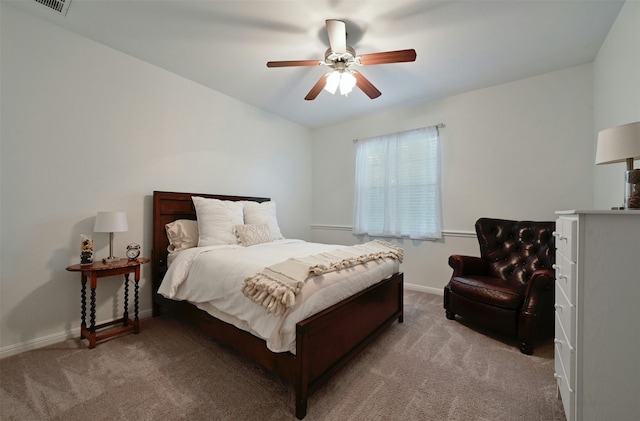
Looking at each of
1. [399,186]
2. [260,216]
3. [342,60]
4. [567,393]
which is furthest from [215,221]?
[567,393]

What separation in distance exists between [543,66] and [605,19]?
66cm

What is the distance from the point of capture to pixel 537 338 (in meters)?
2.00

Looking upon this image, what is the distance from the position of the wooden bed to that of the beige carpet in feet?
0.49

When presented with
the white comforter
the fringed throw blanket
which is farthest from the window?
the fringed throw blanket

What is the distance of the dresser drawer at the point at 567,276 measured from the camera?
1088 millimetres

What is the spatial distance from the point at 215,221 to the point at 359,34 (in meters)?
2.28

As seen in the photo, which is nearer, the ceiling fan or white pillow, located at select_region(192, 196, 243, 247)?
the ceiling fan

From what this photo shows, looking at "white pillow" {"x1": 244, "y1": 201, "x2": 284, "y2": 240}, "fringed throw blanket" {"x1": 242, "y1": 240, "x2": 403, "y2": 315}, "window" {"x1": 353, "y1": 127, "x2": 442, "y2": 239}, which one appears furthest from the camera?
"window" {"x1": 353, "y1": 127, "x2": 442, "y2": 239}

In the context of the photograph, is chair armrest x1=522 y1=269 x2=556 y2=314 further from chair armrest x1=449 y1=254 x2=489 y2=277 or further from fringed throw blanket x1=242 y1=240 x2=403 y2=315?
fringed throw blanket x1=242 y1=240 x2=403 y2=315

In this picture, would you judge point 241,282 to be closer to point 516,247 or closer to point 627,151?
point 627,151

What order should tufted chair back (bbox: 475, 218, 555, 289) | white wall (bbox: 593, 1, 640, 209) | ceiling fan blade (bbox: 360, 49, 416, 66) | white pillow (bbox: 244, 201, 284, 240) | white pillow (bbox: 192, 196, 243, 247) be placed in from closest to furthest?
white wall (bbox: 593, 1, 640, 209) < ceiling fan blade (bbox: 360, 49, 416, 66) < tufted chair back (bbox: 475, 218, 555, 289) < white pillow (bbox: 192, 196, 243, 247) < white pillow (bbox: 244, 201, 284, 240)

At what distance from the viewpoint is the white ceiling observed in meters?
1.90

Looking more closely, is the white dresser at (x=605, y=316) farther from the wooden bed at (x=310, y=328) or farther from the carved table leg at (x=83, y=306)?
the carved table leg at (x=83, y=306)

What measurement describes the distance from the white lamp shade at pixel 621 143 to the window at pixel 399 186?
2061 millimetres
